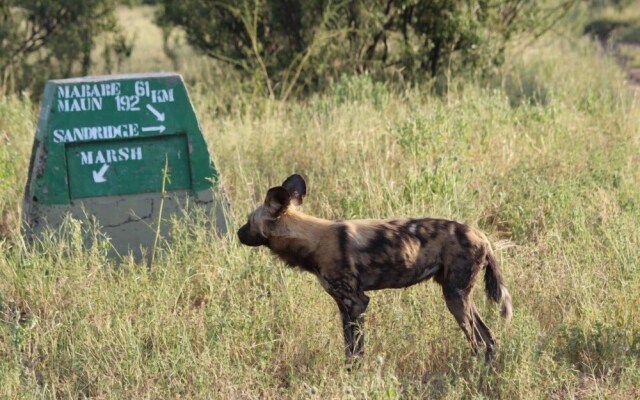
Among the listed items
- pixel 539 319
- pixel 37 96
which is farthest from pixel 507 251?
pixel 37 96

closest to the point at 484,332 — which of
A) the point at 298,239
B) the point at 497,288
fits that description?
the point at 497,288

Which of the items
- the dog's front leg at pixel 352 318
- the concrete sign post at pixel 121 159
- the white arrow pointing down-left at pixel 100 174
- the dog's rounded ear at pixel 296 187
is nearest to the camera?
the dog's front leg at pixel 352 318

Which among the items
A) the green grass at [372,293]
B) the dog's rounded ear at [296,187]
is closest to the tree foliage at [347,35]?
the green grass at [372,293]

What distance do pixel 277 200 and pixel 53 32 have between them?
8003 mm

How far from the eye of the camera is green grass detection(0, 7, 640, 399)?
15.2ft

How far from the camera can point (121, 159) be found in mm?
6363

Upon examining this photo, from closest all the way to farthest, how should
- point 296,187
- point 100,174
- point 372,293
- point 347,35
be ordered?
point 296,187
point 372,293
point 100,174
point 347,35

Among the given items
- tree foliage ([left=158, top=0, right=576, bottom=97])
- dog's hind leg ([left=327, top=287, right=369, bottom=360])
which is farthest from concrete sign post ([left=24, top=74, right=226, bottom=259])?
tree foliage ([left=158, top=0, right=576, bottom=97])

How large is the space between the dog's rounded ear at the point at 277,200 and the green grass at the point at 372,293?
23.4 inches

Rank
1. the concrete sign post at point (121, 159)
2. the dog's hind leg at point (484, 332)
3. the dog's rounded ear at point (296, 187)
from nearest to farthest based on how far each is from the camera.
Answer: the dog's hind leg at point (484, 332) → the dog's rounded ear at point (296, 187) → the concrete sign post at point (121, 159)

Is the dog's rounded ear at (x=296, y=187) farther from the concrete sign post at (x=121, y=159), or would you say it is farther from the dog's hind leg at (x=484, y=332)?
the concrete sign post at (x=121, y=159)

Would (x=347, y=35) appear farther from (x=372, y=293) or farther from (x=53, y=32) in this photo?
(x=372, y=293)

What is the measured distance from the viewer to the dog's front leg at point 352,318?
475 cm

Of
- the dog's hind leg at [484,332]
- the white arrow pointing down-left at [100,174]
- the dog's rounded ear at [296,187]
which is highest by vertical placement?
the dog's rounded ear at [296,187]
